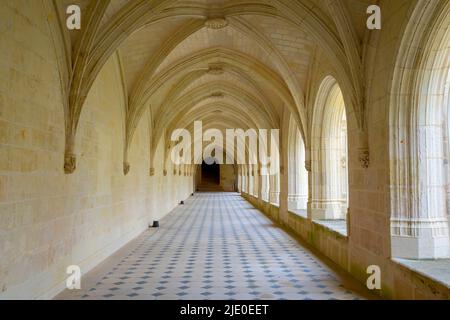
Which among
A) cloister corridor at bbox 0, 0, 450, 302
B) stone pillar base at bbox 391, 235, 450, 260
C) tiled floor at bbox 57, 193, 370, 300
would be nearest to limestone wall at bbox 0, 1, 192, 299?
cloister corridor at bbox 0, 0, 450, 302

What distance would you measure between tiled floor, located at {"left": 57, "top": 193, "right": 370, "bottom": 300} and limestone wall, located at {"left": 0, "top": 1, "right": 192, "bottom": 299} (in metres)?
0.53

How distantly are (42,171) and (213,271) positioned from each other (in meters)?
2.80

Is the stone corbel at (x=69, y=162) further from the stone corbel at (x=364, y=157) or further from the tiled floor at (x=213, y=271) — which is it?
the stone corbel at (x=364, y=157)

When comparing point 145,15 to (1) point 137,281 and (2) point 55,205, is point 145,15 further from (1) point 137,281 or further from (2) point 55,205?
(1) point 137,281

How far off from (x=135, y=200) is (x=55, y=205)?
4797 mm

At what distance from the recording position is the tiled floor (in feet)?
14.8

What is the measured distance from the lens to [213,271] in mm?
5648

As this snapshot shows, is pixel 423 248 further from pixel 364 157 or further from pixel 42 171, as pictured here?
pixel 42 171

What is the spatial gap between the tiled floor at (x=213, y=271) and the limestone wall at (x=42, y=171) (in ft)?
1.75

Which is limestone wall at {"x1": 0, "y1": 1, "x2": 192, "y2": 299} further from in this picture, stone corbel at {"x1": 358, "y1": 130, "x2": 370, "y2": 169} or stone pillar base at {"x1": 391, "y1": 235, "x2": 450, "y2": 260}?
stone pillar base at {"x1": 391, "y1": 235, "x2": 450, "y2": 260}

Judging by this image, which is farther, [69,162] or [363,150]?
[69,162]

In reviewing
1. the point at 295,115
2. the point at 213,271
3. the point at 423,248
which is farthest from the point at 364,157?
the point at 295,115

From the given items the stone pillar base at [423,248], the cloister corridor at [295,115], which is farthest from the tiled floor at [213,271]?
the stone pillar base at [423,248]
